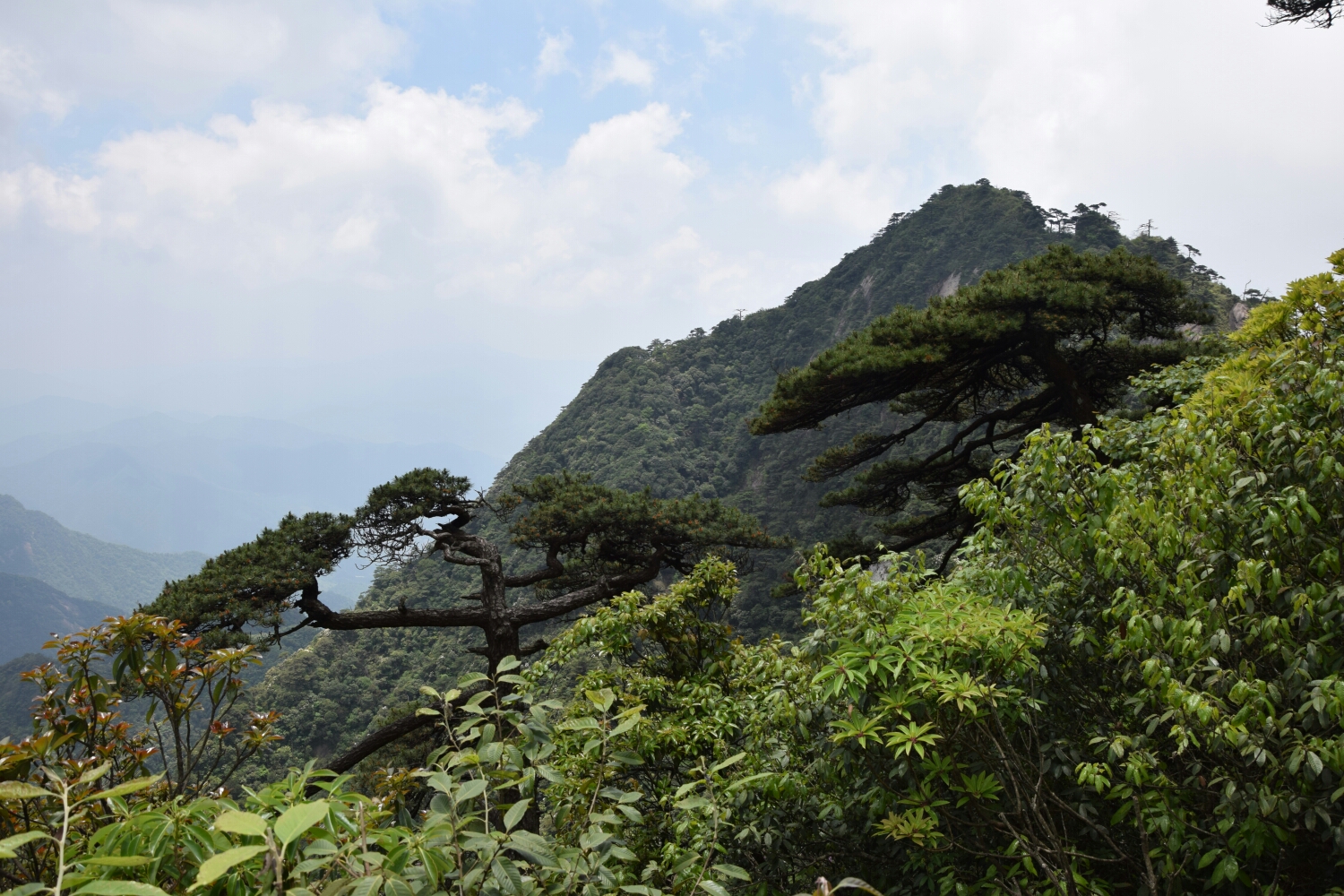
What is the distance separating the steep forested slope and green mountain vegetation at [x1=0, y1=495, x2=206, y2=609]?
12029cm

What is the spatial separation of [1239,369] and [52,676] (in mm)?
4508

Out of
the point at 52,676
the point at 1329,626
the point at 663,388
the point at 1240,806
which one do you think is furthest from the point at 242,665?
the point at 663,388

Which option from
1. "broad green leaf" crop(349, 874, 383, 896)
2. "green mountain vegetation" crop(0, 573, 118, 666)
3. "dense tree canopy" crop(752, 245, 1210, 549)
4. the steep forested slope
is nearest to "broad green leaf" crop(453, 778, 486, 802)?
"broad green leaf" crop(349, 874, 383, 896)

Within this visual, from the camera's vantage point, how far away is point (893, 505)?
30.8 ft

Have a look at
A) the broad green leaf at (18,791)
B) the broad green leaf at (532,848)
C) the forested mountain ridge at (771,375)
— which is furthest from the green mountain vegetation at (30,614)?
the broad green leaf at (532,848)

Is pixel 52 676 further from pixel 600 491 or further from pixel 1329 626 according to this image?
pixel 600 491

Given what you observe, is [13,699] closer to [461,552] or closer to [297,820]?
[461,552]

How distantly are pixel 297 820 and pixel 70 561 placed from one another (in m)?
166

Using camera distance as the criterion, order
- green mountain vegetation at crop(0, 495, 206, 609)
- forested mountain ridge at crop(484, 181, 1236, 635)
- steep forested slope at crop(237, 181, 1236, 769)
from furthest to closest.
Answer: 1. green mountain vegetation at crop(0, 495, 206, 609)
2. forested mountain ridge at crop(484, 181, 1236, 635)
3. steep forested slope at crop(237, 181, 1236, 769)

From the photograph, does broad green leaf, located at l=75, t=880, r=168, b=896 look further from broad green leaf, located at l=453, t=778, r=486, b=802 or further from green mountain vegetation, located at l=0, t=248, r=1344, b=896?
broad green leaf, located at l=453, t=778, r=486, b=802

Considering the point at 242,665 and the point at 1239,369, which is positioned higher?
the point at 1239,369

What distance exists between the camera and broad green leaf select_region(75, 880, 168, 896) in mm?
768

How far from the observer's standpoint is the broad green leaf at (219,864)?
0.79m

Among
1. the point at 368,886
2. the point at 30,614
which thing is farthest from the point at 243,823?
the point at 30,614
